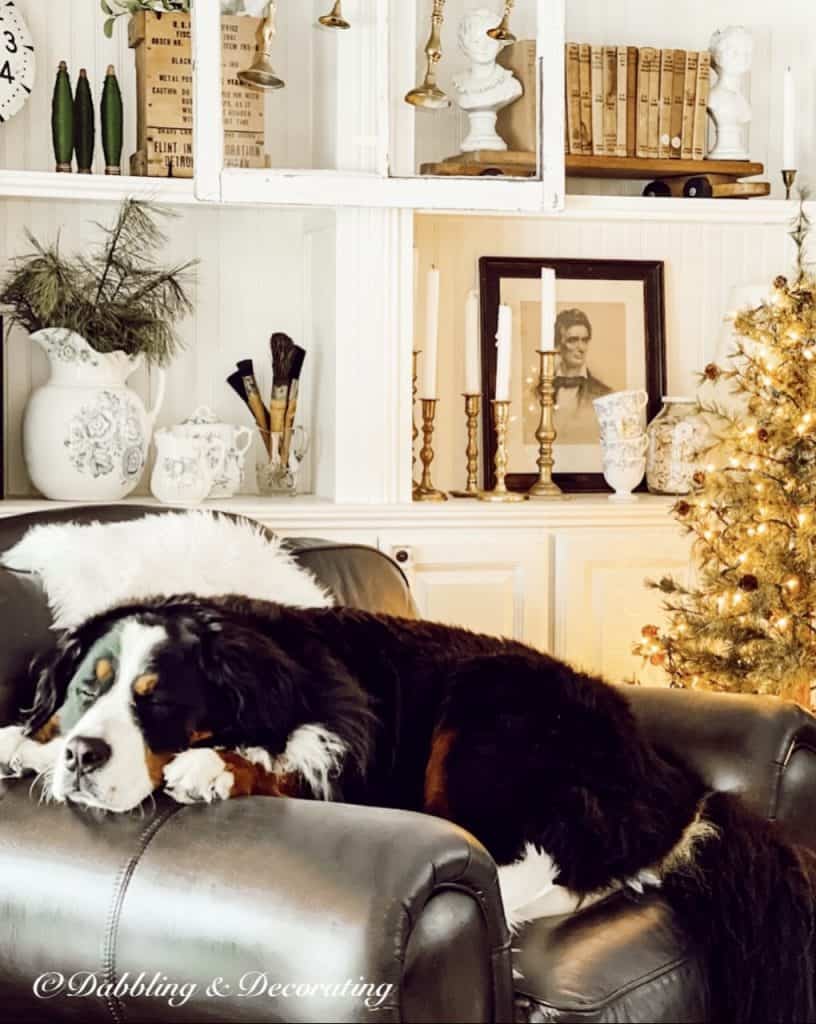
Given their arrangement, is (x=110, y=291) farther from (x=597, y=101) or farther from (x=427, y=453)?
(x=597, y=101)

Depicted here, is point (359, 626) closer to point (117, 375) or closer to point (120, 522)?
point (120, 522)

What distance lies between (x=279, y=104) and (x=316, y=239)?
436 millimetres

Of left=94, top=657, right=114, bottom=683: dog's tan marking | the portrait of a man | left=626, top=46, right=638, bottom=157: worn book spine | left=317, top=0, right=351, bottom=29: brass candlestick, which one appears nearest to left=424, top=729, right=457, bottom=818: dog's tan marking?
left=94, top=657, right=114, bottom=683: dog's tan marking

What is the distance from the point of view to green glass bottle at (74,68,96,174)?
3193mm

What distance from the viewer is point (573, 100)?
11.2 feet

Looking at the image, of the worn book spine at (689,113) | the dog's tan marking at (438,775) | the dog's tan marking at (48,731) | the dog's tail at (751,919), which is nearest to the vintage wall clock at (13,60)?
the worn book spine at (689,113)

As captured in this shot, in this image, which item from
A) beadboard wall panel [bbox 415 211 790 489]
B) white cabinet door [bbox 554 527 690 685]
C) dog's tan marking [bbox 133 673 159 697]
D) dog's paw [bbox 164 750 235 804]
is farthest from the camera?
beadboard wall panel [bbox 415 211 790 489]

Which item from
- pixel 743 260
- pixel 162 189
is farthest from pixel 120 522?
pixel 743 260

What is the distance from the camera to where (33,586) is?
2000 millimetres

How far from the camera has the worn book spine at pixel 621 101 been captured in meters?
3.44

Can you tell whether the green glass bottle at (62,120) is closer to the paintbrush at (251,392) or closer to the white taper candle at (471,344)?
the paintbrush at (251,392)

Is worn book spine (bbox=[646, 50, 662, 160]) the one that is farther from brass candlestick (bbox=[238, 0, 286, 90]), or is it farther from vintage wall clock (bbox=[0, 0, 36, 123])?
vintage wall clock (bbox=[0, 0, 36, 123])

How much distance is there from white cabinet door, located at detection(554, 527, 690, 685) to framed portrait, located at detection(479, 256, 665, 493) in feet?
0.99

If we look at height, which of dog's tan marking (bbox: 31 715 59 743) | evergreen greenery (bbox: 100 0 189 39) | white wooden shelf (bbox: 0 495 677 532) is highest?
evergreen greenery (bbox: 100 0 189 39)
